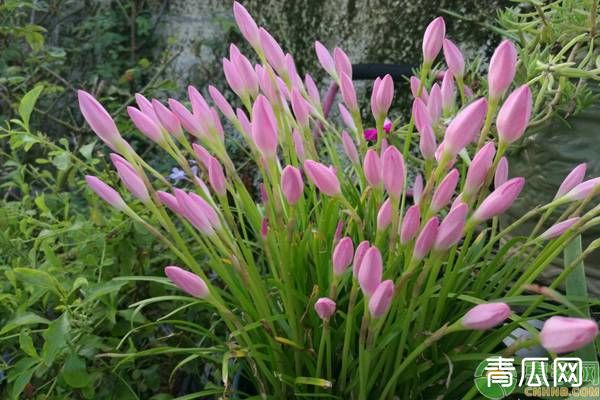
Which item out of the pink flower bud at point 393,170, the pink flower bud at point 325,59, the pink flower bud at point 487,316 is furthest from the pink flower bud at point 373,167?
the pink flower bud at point 325,59

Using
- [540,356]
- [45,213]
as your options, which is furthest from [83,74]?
[540,356]

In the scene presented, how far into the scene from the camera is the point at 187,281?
0.47m

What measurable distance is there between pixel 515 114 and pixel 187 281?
0.83ft

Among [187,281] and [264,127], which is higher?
[264,127]

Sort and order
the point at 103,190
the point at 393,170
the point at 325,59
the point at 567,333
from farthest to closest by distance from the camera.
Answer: the point at 325,59 < the point at 103,190 < the point at 393,170 < the point at 567,333

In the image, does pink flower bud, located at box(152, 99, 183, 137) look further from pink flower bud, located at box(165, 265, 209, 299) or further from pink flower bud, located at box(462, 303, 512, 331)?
pink flower bud, located at box(462, 303, 512, 331)

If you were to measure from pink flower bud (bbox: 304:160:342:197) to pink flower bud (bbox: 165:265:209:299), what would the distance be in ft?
0.37

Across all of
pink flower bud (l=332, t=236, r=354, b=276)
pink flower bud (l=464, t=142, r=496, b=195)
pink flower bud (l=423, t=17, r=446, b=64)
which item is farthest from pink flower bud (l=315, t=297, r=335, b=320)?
pink flower bud (l=423, t=17, r=446, b=64)

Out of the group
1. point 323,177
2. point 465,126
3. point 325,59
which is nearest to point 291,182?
point 323,177

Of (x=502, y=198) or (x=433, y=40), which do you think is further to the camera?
(x=433, y=40)

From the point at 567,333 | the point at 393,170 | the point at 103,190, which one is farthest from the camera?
the point at 103,190

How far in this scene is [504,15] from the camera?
725 mm

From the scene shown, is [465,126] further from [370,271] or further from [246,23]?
[246,23]

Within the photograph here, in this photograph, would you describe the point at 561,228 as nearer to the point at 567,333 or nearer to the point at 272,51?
the point at 567,333
